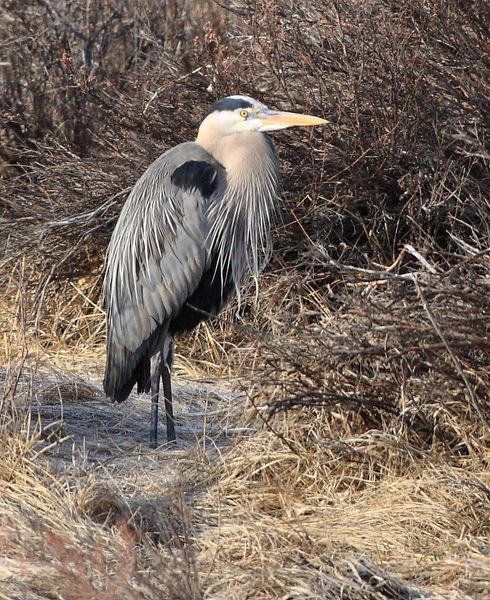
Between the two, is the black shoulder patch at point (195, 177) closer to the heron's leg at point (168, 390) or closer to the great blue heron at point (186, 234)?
the great blue heron at point (186, 234)

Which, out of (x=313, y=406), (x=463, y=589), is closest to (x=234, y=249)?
(x=313, y=406)

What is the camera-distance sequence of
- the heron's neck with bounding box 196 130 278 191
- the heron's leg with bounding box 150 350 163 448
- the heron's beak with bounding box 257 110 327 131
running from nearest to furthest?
the heron's leg with bounding box 150 350 163 448 < the heron's beak with bounding box 257 110 327 131 < the heron's neck with bounding box 196 130 278 191

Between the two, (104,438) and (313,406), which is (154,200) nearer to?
(104,438)

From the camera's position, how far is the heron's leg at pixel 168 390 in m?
4.46

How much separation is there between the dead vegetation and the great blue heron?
0.93 ft

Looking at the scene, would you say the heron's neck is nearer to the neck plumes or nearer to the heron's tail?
the neck plumes

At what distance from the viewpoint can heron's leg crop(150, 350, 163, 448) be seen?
4.44 meters

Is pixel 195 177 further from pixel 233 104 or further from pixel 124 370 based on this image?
pixel 124 370

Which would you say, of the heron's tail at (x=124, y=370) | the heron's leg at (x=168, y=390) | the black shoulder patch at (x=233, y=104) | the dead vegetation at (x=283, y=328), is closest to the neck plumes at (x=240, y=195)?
the black shoulder patch at (x=233, y=104)

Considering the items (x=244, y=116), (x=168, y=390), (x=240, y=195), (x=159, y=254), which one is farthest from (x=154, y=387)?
(x=244, y=116)

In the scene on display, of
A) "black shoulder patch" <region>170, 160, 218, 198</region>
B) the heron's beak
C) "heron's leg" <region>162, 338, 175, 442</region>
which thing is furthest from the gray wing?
→ the heron's beak

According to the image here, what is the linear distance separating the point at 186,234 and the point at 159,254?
0.50 feet

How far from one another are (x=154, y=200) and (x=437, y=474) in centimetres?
179

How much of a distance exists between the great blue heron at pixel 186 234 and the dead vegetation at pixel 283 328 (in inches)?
11.1
